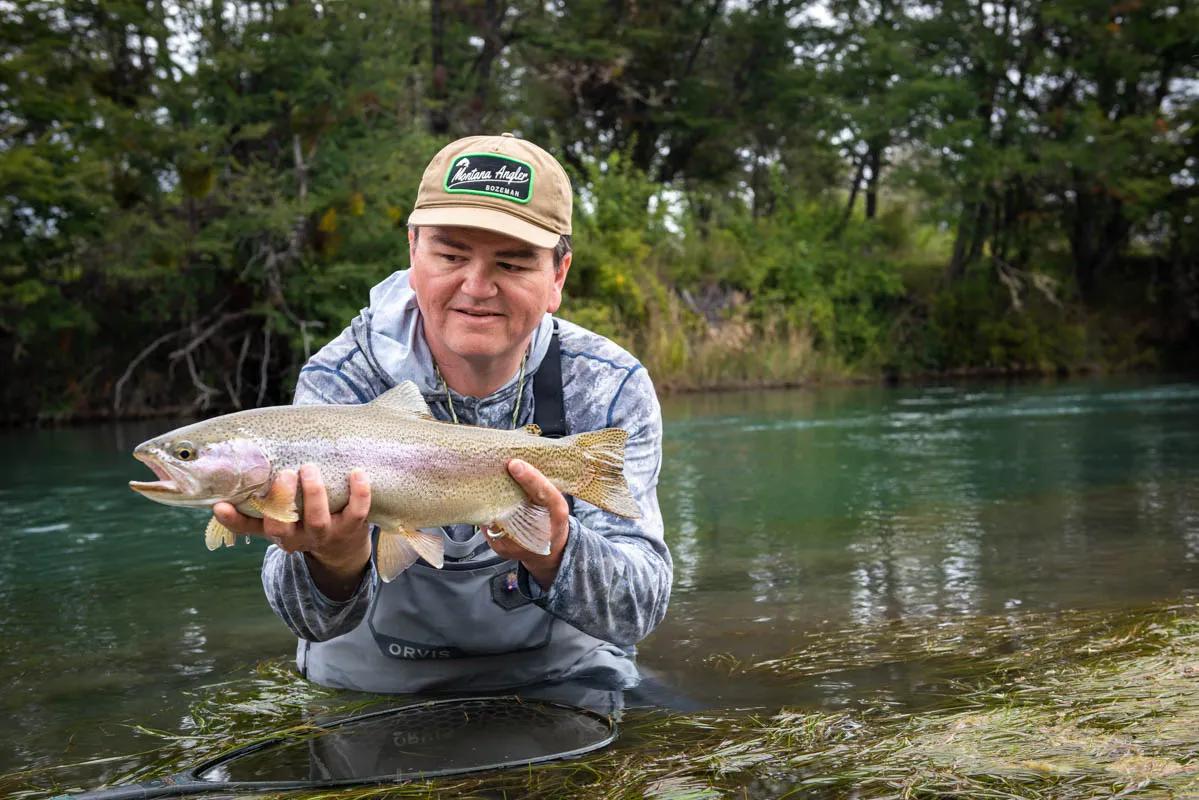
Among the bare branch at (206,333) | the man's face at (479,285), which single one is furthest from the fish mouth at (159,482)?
the bare branch at (206,333)

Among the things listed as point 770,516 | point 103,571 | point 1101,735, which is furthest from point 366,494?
point 770,516

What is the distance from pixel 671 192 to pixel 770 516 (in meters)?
18.1

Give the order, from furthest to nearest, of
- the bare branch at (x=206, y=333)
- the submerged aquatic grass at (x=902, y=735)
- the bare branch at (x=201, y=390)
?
the bare branch at (x=206, y=333), the bare branch at (x=201, y=390), the submerged aquatic grass at (x=902, y=735)

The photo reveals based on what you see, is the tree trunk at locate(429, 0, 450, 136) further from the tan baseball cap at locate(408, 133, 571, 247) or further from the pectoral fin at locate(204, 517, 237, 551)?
the pectoral fin at locate(204, 517, 237, 551)

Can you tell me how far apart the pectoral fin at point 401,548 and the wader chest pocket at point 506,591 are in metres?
0.57

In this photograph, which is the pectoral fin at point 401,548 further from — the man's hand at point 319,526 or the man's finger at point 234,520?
the man's finger at point 234,520

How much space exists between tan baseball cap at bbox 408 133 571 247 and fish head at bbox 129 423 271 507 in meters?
1.02

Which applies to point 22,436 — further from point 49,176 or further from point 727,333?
point 727,333

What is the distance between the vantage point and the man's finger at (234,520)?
9.77ft

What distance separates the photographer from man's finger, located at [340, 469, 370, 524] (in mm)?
3121

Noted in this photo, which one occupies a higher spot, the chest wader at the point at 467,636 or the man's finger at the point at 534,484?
the man's finger at the point at 534,484

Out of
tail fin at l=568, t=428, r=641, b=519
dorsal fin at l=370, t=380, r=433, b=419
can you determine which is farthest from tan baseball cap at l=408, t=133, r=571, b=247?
tail fin at l=568, t=428, r=641, b=519

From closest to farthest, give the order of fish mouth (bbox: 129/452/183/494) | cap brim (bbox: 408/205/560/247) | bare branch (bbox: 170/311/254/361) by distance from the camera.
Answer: fish mouth (bbox: 129/452/183/494), cap brim (bbox: 408/205/560/247), bare branch (bbox: 170/311/254/361)

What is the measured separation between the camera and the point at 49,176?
16969 millimetres
